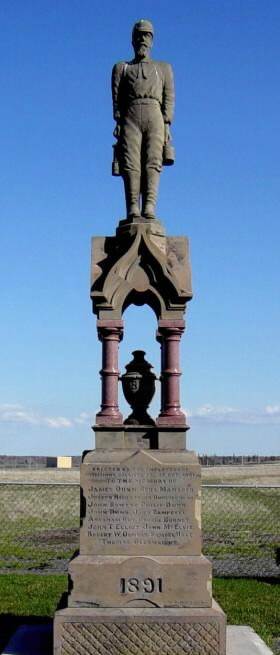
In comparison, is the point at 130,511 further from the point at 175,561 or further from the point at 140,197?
the point at 140,197

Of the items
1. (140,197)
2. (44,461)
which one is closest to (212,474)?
Answer: (140,197)

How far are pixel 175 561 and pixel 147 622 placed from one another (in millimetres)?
680

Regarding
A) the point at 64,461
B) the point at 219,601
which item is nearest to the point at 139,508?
the point at 219,601

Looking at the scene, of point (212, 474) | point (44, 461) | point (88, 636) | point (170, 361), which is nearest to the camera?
point (88, 636)

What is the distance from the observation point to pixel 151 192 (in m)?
9.13

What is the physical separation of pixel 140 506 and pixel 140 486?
0.69ft

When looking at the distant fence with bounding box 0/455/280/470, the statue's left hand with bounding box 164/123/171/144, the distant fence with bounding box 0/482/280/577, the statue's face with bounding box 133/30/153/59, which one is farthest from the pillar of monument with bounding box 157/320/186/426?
the distant fence with bounding box 0/455/280/470

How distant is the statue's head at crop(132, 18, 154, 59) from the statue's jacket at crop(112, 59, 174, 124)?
11 cm

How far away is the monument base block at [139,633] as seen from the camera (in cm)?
755

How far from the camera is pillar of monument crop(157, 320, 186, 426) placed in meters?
8.52

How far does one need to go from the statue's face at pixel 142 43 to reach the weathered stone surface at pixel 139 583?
5.94 metres

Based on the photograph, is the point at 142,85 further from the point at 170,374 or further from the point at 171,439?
the point at 171,439

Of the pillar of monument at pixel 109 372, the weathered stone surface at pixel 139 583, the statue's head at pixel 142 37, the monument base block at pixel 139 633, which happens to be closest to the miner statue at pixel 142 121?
the statue's head at pixel 142 37

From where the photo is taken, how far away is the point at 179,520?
8.11 meters
